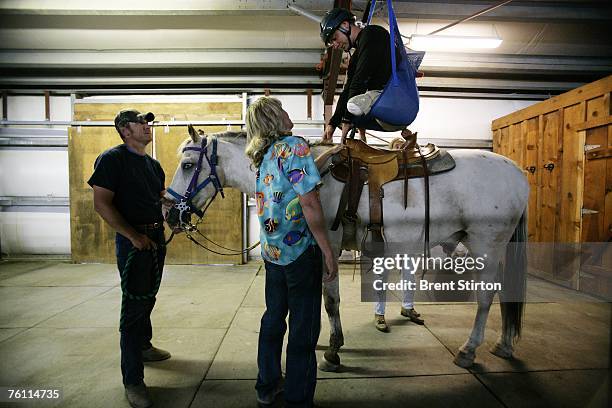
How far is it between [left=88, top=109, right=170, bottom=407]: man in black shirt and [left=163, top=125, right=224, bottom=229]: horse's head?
0.22m

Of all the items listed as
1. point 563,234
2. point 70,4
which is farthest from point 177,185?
point 563,234

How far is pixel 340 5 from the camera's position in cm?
323

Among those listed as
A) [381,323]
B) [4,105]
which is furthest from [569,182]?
[4,105]

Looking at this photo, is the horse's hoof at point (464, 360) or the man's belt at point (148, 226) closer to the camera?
the man's belt at point (148, 226)

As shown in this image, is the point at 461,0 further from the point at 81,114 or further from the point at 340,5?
the point at 81,114

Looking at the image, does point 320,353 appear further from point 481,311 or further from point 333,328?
point 481,311

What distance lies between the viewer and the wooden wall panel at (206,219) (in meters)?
5.93

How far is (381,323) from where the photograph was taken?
10.4ft

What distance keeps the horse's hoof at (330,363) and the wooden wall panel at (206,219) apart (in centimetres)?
393

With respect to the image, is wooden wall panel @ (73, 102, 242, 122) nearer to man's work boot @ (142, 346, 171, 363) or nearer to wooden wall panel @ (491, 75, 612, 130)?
man's work boot @ (142, 346, 171, 363)

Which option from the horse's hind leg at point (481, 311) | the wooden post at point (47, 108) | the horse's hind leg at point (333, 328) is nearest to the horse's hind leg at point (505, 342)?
the horse's hind leg at point (481, 311)

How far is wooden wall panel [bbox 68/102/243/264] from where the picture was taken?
5.95 meters

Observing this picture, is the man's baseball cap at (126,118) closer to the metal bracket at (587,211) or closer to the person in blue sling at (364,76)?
the person in blue sling at (364,76)

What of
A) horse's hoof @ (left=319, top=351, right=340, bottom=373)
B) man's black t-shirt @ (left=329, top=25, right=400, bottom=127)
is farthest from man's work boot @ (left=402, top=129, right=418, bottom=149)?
horse's hoof @ (left=319, top=351, right=340, bottom=373)
